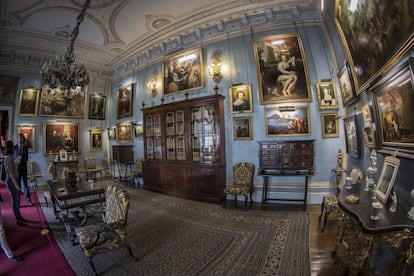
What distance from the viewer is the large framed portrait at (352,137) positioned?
151 inches

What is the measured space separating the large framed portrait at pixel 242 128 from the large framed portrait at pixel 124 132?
5923mm

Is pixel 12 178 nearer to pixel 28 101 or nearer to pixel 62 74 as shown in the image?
pixel 62 74

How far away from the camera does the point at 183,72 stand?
24.8ft

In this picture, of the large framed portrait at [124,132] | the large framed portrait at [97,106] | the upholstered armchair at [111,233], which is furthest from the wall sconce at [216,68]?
the large framed portrait at [97,106]

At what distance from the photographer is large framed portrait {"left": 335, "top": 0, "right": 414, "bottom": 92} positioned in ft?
6.43

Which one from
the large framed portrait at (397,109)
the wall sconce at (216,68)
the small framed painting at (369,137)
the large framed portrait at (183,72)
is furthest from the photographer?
the large framed portrait at (183,72)

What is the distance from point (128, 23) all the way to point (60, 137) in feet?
23.4

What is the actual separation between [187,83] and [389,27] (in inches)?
239

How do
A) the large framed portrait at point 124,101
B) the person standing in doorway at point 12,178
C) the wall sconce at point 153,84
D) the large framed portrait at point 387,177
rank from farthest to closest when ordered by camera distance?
the large framed portrait at point 124,101 < the wall sconce at point 153,84 < the person standing in doorway at point 12,178 < the large framed portrait at point 387,177

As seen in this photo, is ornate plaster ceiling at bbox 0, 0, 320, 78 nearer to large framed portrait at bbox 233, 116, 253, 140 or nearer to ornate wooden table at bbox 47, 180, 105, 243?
large framed portrait at bbox 233, 116, 253, 140

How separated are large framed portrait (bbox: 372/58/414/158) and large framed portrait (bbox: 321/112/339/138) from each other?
277 centimetres

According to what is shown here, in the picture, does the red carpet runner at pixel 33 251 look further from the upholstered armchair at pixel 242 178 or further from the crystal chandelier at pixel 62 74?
the upholstered armchair at pixel 242 178

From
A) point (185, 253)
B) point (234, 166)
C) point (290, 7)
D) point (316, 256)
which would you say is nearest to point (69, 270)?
point (185, 253)

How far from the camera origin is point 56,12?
20.1 feet
